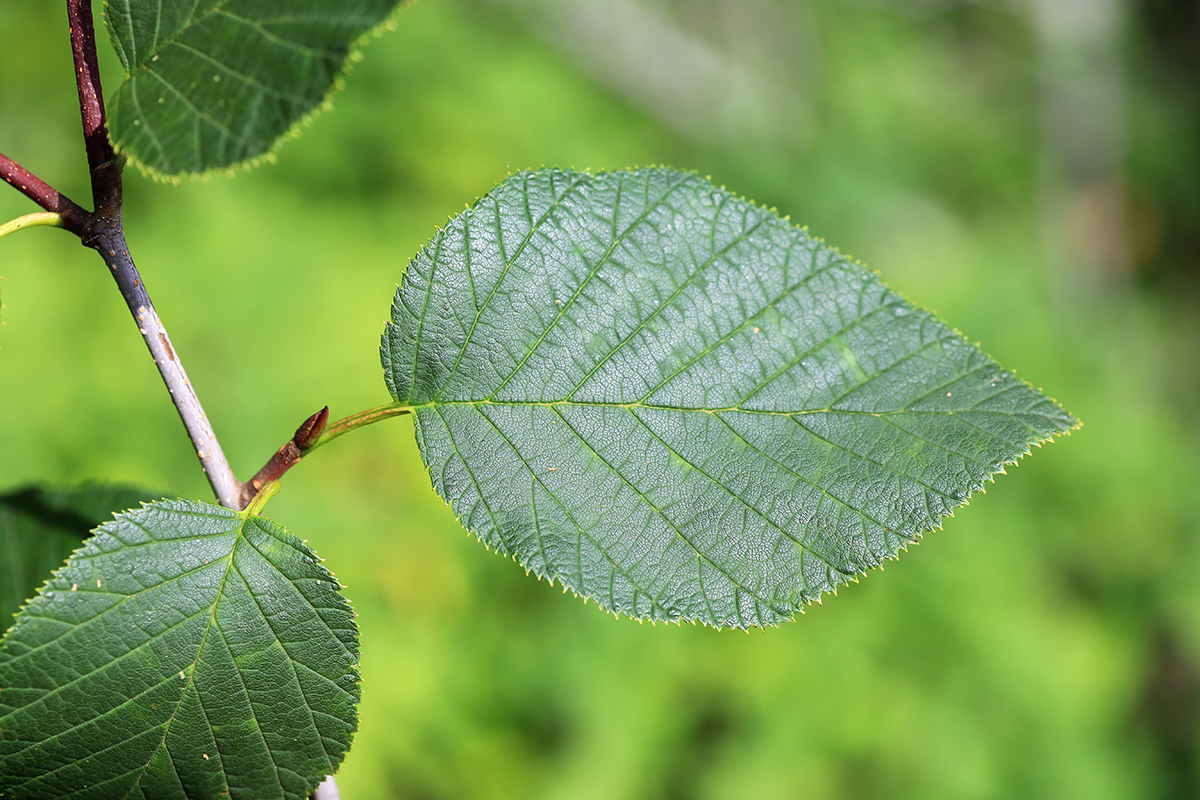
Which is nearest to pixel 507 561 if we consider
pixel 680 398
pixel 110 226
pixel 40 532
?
pixel 40 532

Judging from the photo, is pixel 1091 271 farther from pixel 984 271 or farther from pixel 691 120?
pixel 691 120

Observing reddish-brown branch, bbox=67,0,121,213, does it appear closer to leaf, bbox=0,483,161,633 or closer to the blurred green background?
leaf, bbox=0,483,161,633

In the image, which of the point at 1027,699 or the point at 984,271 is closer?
the point at 1027,699

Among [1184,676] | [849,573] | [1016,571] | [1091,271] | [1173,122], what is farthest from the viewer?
[1173,122]

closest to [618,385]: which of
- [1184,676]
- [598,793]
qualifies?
[598,793]

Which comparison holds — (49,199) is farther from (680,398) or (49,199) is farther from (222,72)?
(680,398)

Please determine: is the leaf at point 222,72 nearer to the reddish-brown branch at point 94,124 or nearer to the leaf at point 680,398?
the reddish-brown branch at point 94,124

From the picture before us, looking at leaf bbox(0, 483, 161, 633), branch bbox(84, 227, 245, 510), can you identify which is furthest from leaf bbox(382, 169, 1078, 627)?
leaf bbox(0, 483, 161, 633)
